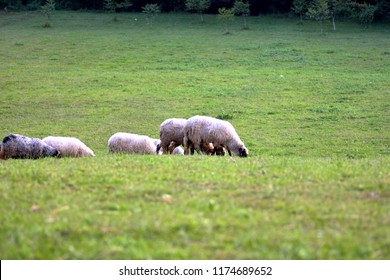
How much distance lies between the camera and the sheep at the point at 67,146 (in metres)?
18.1

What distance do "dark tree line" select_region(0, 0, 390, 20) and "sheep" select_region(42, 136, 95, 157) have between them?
4033 centimetres

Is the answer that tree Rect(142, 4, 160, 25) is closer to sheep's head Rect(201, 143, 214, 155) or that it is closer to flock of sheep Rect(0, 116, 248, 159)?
flock of sheep Rect(0, 116, 248, 159)

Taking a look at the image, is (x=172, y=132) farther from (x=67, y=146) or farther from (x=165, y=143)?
(x=67, y=146)

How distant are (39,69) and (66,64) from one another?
232 centimetres

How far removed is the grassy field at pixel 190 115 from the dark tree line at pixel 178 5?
2.65 meters

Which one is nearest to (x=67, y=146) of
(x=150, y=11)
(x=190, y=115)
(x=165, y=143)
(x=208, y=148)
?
(x=165, y=143)

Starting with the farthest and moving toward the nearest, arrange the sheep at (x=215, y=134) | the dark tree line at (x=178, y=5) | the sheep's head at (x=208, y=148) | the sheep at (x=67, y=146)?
the dark tree line at (x=178, y=5) < the sheep's head at (x=208, y=148) < the sheep at (x=67, y=146) < the sheep at (x=215, y=134)

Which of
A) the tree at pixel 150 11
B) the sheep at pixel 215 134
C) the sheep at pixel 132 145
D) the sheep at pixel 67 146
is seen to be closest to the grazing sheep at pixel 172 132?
the sheep at pixel 132 145

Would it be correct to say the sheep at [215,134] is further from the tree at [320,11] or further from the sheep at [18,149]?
the tree at [320,11]

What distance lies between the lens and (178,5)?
60844 mm

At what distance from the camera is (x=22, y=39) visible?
47438 mm

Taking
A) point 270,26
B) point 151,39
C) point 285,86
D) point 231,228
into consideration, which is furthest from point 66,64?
point 231,228

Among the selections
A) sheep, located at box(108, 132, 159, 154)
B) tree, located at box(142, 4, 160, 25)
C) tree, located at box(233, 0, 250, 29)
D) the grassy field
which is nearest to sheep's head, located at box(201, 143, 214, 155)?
sheep, located at box(108, 132, 159, 154)

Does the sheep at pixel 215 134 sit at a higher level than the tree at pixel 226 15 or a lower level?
lower
